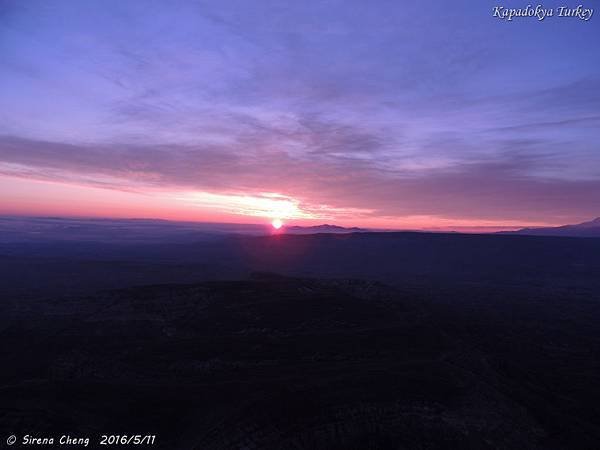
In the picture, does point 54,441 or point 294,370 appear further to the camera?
point 294,370

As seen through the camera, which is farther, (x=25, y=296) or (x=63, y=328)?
(x=25, y=296)

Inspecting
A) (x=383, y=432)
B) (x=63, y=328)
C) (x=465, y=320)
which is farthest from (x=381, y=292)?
(x=63, y=328)

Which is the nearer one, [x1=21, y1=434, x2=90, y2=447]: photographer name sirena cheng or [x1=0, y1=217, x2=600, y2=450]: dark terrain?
[x1=21, y1=434, x2=90, y2=447]: photographer name sirena cheng

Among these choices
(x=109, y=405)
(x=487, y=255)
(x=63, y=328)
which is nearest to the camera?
(x=109, y=405)

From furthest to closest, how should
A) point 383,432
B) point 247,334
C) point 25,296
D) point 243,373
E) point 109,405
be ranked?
point 25,296 < point 247,334 < point 243,373 < point 109,405 < point 383,432

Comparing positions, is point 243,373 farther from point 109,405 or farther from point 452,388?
point 452,388

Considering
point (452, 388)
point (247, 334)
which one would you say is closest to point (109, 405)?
point (247, 334)

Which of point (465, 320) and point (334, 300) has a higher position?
point (334, 300)

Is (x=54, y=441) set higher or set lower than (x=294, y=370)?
lower
